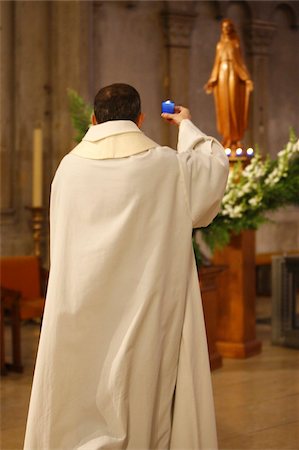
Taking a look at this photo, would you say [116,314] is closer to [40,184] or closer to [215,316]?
[215,316]

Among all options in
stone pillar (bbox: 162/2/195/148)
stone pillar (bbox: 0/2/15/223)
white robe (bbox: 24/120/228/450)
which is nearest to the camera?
white robe (bbox: 24/120/228/450)

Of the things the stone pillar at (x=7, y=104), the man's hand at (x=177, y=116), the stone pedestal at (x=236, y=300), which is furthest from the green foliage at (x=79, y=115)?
the man's hand at (x=177, y=116)

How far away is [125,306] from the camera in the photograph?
368 centimetres

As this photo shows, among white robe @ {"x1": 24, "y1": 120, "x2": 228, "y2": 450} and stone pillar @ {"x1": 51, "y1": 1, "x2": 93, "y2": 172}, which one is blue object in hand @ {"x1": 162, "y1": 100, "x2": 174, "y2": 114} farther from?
stone pillar @ {"x1": 51, "y1": 1, "x2": 93, "y2": 172}

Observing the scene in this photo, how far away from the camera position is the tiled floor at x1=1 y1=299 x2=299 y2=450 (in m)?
5.30

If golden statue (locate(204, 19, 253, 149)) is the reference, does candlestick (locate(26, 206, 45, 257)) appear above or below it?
below

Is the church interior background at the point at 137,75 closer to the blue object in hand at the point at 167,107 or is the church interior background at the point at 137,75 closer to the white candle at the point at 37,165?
the white candle at the point at 37,165

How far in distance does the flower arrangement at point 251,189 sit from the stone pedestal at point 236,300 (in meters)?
0.26

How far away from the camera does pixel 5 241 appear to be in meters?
10.2

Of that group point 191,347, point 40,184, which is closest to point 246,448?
point 191,347

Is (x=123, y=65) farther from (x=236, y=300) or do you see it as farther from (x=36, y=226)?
(x=236, y=300)

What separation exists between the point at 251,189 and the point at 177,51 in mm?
4185

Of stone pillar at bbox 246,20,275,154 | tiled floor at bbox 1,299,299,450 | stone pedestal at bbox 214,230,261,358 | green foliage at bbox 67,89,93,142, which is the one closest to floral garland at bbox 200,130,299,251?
stone pedestal at bbox 214,230,261,358

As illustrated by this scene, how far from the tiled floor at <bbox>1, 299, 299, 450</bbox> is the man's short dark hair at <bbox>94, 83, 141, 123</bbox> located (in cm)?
224
